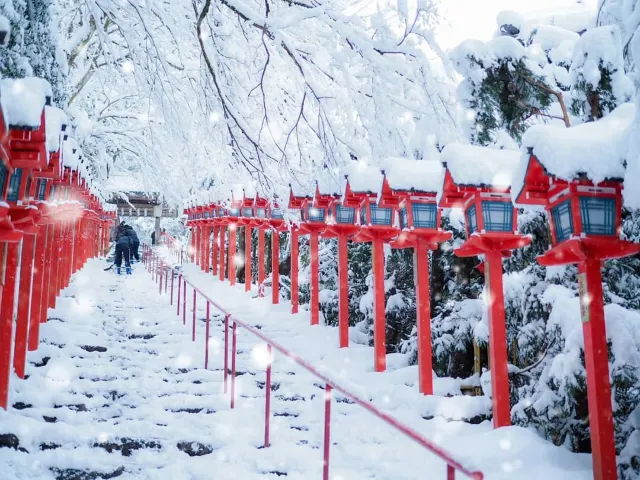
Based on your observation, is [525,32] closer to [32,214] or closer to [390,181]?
[390,181]

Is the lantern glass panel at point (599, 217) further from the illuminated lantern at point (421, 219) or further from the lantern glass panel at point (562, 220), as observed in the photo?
the illuminated lantern at point (421, 219)

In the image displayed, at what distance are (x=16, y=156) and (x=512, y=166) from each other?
512cm

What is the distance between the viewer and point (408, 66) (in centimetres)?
420

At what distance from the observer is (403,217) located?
25.5ft

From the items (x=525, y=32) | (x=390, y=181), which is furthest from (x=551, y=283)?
(x=525, y=32)

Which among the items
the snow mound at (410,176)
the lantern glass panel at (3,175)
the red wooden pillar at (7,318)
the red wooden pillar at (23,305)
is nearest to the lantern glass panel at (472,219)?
the snow mound at (410,176)

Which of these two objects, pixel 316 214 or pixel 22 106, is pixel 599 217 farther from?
pixel 316 214

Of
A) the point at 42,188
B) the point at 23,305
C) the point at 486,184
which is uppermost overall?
the point at 42,188

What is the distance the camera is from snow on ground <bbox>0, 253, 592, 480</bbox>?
4723mm

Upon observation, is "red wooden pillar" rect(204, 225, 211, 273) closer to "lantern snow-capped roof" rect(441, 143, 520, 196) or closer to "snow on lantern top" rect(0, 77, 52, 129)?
"lantern snow-capped roof" rect(441, 143, 520, 196)

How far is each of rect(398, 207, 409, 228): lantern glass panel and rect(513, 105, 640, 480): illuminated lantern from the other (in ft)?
9.91

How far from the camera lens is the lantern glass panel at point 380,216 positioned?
8570 millimetres

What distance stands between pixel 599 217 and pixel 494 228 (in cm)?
160

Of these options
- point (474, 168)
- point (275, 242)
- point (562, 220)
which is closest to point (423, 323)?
point (474, 168)
